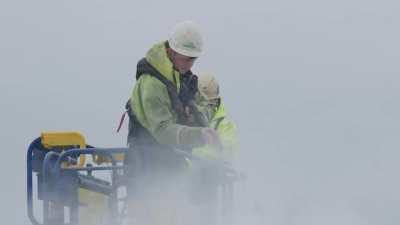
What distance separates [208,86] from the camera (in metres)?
9.57

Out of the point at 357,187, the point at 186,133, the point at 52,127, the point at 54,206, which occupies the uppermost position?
the point at 186,133

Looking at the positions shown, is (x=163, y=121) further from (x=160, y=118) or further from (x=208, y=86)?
(x=208, y=86)

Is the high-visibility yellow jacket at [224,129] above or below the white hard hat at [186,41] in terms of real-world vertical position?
below

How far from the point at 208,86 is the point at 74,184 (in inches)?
84.9

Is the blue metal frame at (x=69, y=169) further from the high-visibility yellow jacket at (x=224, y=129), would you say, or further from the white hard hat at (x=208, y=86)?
the white hard hat at (x=208, y=86)

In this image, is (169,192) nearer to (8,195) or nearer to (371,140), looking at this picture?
(8,195)

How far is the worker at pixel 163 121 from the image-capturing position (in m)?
7.58

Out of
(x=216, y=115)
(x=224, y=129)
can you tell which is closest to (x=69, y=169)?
(x=224, y=129)

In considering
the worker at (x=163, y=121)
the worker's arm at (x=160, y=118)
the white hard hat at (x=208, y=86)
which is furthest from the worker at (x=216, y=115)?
the worker's arm at (x=160, y=118)

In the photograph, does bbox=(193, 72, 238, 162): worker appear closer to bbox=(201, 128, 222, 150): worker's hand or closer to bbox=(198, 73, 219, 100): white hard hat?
bbox=(198, 73, 219, 100): white hard hat

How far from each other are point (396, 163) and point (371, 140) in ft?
9.93

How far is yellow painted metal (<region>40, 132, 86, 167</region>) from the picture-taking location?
825 cm

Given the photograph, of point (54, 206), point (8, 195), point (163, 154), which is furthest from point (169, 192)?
point (8, 195)

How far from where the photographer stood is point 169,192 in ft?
25.0
